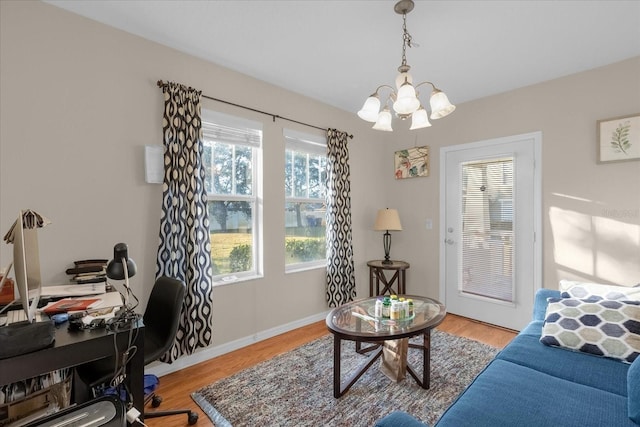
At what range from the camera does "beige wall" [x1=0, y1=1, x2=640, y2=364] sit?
188 cm

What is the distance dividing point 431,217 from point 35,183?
12.2 ft

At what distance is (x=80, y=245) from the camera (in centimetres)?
202

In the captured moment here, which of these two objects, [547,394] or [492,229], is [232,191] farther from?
[492,229]

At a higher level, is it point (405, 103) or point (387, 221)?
point (405, 103)

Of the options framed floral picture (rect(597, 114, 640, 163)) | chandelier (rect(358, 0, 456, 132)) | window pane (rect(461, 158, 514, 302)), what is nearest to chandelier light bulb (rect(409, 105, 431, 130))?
chandelier (rect(358, 0, 456, 132))

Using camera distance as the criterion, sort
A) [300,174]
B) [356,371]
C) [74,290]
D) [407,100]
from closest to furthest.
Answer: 1. [74,290]
2. [407,100]
3. [356,371]
4. [300,174]

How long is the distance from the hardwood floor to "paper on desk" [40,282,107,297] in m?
0.84

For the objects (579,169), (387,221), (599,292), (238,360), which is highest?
(579,169)

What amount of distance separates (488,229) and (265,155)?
8.41 feet

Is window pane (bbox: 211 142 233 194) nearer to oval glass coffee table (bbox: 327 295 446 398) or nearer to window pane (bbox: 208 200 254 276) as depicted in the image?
window pane (bbox: 208 200 254 276)

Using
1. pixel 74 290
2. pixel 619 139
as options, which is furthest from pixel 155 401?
pixel 619 139

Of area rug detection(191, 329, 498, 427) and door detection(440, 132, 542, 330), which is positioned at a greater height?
door detection(440, 132, 542, 330)

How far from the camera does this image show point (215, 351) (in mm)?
2645

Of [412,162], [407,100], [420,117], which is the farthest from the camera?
[412,162]
